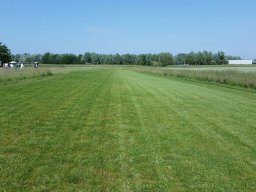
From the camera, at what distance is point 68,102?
18.4 meters

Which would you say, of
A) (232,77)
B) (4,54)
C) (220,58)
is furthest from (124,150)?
(220,58)

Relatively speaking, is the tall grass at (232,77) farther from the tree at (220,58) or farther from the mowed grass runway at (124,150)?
the tree at (220,58)

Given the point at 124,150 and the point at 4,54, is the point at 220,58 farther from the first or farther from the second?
the point at 124,150

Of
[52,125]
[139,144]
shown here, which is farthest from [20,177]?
[52,125]

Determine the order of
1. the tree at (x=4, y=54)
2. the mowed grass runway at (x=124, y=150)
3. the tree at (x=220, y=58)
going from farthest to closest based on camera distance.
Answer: the tree at (x=220, y=58), the tree at (x=4, y=54), the mowed grass runway at (x=124, y=150)

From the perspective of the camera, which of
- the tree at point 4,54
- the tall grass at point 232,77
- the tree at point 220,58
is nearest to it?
the tall grass at point 232,77

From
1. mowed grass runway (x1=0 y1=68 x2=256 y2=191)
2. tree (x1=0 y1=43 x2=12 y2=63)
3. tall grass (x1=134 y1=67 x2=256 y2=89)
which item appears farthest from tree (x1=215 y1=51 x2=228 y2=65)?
mowed grass runway (x1=0 y1=68 x2=256 y2=191)

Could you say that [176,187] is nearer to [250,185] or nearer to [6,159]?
[250,185]

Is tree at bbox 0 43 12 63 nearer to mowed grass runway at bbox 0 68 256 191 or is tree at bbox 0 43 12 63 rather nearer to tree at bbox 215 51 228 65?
tree at bbox 215 51 228 65

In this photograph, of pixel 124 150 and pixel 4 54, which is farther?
pixel 4 54

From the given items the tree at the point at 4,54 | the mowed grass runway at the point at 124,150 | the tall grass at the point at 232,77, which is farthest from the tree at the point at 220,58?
the mowed grass runway at the point at 124,150

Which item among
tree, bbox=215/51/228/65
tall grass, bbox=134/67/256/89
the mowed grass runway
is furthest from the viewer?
tree, bbox=215/51/228/65

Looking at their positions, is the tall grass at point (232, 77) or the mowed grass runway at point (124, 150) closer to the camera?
the mowed grass runway at point (124, 150)

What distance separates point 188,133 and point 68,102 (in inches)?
323
